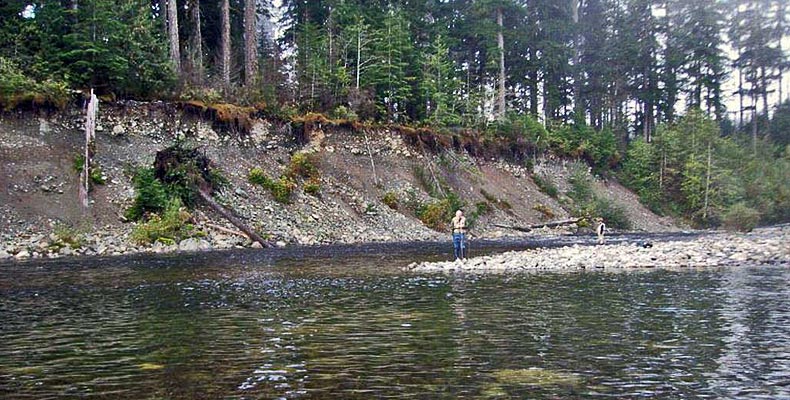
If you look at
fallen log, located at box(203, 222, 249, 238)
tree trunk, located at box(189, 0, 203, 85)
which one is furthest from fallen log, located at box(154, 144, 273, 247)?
tree trunk, located at box(189, 0, 203, 85)

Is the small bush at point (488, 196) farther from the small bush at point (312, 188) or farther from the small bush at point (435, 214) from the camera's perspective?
the small bush at point (312, 188)

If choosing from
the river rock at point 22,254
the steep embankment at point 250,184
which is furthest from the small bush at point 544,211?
the river rock at point 22,254

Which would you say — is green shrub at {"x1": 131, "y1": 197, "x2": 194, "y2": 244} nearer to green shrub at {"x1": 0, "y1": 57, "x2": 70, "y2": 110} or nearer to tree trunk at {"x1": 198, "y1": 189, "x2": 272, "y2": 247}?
tree trunk at {"x1": 198, "y1": 189, "x2": 272, "y2": 247}

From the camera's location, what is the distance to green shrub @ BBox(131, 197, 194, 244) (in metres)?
26.2

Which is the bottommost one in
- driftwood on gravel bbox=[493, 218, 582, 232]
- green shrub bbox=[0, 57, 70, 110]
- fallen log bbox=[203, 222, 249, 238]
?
driftwood on gravel bbox=[493, 218, 582, 232]

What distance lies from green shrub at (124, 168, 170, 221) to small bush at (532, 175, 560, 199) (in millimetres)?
29905

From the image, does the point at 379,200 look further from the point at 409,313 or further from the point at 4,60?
the point at 409,313

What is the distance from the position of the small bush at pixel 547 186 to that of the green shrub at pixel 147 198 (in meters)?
29.9

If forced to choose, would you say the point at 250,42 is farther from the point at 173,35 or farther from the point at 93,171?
the point at 93,171

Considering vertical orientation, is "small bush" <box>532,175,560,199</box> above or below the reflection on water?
above

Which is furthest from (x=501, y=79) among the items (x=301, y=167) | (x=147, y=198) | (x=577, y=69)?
(x=147, y=198)

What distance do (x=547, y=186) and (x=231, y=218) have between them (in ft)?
92.7

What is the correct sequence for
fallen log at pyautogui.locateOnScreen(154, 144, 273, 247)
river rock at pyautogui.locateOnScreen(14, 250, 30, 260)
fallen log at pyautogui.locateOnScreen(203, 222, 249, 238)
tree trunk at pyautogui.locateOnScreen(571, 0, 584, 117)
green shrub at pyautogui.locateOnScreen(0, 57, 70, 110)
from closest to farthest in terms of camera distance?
1. river rock at pyautogui.locateOnScreen(14, 250, 30, 260)
2. fallen log at pyautogui.locateOnScreen(203, 222, 249, 238)
3. green shrub at pyautogui.locateOnScreen(0, 57, 70, 110)
4. fallen log at pyautogui.locateOnScreen(154, 144, 273, 247)
5. tree trunk at pyautogui.locateOnScreen(571, 0, 584, 117)

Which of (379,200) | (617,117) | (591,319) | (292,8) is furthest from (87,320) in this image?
(617,117)
